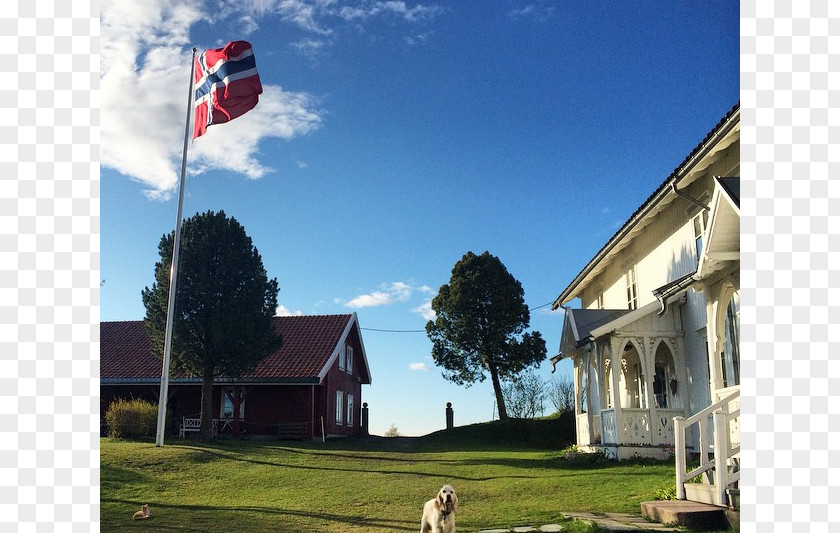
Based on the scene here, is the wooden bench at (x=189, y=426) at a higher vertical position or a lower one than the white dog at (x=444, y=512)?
Answer: lower

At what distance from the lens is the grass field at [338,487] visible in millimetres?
11547

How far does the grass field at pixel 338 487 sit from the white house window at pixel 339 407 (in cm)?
995

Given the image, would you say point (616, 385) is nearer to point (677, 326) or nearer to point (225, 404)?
point (677, 326)

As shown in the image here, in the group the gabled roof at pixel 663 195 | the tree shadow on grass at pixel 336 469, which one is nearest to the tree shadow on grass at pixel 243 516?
the tree shadow on grass at pixel 336 469

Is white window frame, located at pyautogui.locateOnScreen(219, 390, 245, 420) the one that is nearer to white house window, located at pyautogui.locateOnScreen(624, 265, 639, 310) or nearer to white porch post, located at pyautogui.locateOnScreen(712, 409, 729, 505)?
white house window, located at pyautogui.locateOnScreen(624, 265, 639, 310)

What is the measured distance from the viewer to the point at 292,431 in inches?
1243

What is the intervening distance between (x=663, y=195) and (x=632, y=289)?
543cm

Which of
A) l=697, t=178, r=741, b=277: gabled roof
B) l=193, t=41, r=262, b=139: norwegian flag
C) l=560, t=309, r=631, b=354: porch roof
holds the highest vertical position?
l=193, t=41, r=262, b=139: norwegian flag

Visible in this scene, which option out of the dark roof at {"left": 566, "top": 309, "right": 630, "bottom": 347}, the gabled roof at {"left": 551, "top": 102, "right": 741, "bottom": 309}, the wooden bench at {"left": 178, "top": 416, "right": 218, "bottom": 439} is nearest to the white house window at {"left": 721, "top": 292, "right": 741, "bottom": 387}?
the gabled roof at {"left": 551, "top": 102, "right": 741, "bottom": 309}

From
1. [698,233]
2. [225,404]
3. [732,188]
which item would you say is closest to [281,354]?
[225,404]

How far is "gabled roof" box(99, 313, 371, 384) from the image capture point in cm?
3152

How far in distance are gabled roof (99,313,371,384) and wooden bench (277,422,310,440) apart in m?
2.10

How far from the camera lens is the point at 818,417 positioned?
15.0 ft

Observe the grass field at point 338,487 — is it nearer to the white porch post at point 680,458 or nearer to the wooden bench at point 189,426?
the white porch post at point 680,458
